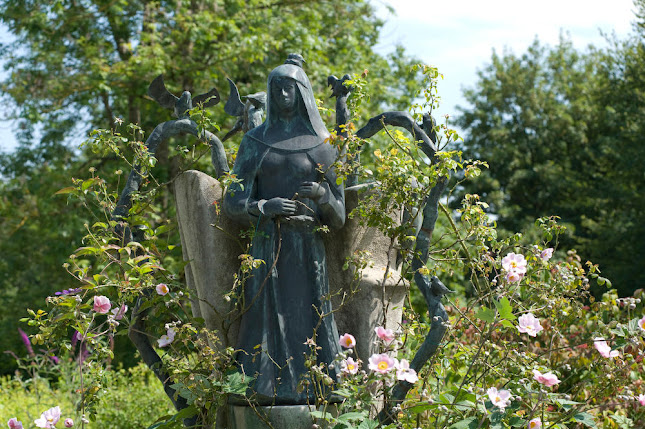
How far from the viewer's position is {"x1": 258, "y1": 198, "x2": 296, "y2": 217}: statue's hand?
3707mm

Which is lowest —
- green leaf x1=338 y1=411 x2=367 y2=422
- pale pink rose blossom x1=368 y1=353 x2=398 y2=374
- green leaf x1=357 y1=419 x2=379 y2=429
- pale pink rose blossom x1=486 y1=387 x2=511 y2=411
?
green leaf x1=357 y1=419 x2=379 y2=429

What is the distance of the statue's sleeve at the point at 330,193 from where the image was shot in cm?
381

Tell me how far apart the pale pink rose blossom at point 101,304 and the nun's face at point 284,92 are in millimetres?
1328

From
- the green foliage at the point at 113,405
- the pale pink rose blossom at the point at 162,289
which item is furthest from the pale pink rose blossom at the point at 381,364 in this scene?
the green foliage at the point at 113,405

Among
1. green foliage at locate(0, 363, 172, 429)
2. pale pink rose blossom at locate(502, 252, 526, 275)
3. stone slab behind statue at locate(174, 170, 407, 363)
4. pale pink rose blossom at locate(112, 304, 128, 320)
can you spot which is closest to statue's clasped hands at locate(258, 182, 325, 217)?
stone slab behind statue at locate(174, 170, 407, 363)

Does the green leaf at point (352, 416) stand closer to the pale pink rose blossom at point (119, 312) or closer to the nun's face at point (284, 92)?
the pale pink rose blossom at point (119, 312)

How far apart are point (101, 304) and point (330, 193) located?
127cm

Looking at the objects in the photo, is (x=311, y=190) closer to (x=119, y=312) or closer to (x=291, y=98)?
(x=291, y=98)

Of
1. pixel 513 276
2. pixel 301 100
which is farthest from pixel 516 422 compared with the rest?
pixel 301 100

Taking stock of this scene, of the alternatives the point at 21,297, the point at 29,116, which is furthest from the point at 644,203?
the point at 21,297

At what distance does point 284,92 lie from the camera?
3859mm

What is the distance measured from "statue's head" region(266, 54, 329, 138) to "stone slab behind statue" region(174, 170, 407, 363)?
44 centimetres

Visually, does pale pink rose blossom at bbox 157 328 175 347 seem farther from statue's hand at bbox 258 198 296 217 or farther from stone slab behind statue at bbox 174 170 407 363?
statue's hand at bbox 258 198 296 217

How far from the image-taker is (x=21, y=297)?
48.8 feet
